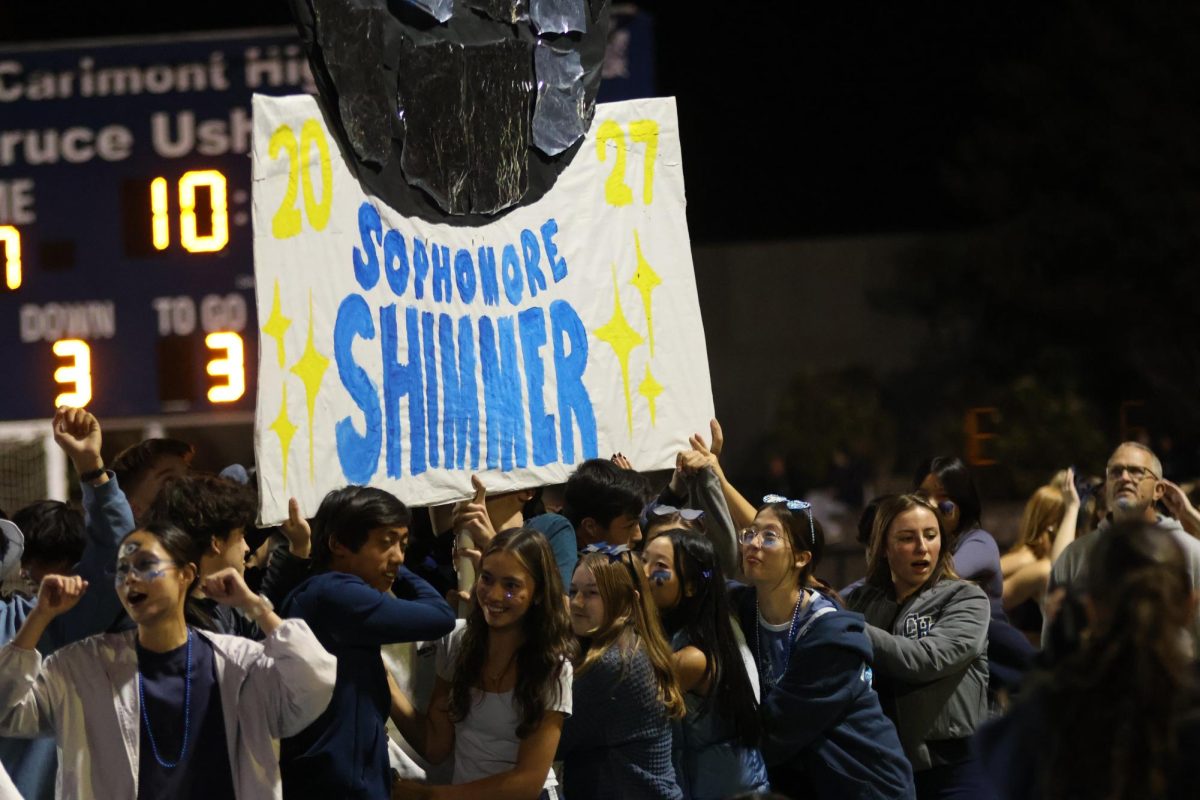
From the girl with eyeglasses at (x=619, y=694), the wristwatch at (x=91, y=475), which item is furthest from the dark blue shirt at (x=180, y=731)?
the girl with eyeglasses at (x=619, y=694)

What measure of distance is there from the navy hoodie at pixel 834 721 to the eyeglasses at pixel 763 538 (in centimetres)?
24

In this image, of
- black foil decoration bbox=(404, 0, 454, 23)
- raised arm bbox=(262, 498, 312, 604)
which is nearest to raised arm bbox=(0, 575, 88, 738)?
raised arm bbox=(262, 498, 312, 604)

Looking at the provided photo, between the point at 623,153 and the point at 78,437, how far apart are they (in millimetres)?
2695

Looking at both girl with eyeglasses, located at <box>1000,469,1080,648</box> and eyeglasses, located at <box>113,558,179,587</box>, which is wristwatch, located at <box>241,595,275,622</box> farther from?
girl with eyeglasses, located at <box>1000,469,1080,648</box>

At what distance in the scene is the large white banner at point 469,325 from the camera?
225 inches

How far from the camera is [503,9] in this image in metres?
6.41

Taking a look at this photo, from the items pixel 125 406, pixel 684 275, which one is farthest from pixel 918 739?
pixel 125 406

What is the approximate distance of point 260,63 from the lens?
1063 cm

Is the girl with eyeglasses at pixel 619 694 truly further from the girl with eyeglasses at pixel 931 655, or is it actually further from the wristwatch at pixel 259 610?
the wristwatch at pixel 259 610

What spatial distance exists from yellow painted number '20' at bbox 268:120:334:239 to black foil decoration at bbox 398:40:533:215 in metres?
0.32

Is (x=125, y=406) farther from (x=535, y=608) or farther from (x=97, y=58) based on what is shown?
(x=535, y=608)

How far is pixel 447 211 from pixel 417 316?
0.38 meters

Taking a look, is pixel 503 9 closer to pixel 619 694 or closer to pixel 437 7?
pixel 437 7

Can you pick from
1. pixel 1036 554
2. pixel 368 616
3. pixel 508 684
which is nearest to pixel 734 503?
pixel 508 684
